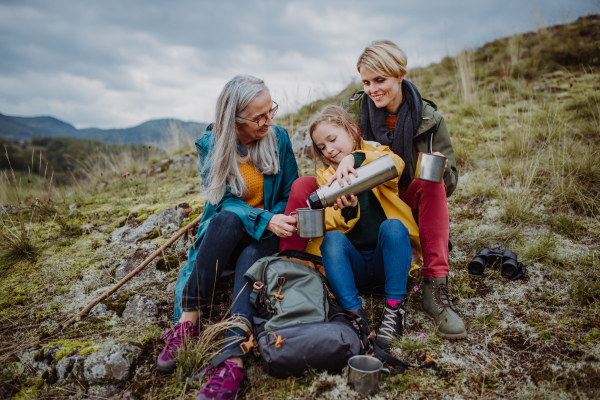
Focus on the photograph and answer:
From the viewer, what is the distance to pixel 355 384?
1695mm

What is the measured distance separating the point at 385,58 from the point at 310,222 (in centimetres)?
150

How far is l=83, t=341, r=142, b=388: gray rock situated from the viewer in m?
2.02

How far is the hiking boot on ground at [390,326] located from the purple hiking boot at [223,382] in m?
0.93

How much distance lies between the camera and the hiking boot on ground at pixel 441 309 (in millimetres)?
2094

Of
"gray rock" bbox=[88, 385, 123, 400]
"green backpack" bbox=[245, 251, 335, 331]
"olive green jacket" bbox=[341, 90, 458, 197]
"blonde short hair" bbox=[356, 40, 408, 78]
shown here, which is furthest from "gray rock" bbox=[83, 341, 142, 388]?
"blonde short hair" bbox=[356, 40, 408, 78]

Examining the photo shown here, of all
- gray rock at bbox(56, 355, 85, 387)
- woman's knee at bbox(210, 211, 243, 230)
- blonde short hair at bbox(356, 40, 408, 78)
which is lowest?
gray rock at bbox(56, 355, 85, 387)

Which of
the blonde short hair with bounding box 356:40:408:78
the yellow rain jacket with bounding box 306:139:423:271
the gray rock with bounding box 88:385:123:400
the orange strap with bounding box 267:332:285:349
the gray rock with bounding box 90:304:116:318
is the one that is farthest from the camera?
the gray rock with bounding box 90:304:116:318

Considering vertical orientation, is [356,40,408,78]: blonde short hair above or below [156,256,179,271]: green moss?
above

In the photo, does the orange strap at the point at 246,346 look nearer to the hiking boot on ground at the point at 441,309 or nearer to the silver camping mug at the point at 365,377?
the silver camping mug at the point at 365,377

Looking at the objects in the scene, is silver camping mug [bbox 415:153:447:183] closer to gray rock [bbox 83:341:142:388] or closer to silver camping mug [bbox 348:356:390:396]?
silver camping mug [bbox 348:356:390:396]

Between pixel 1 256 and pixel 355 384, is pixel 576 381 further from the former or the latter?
pixel 1 256

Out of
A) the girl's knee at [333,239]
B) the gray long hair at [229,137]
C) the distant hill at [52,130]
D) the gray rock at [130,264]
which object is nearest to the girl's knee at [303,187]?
the gray long hair at [229,137]

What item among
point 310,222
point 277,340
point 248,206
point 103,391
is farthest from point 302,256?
point 103,391

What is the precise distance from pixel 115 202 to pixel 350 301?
464cm
